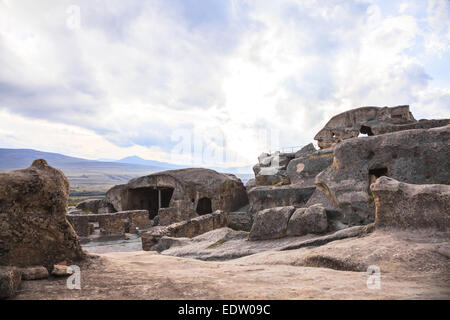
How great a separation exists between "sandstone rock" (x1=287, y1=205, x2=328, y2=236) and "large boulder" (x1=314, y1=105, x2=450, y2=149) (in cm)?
2224

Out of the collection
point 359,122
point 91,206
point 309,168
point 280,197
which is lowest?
point 91,206

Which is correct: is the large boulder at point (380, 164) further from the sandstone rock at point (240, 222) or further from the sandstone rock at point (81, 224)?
the sandstone rock at point (81, 224)

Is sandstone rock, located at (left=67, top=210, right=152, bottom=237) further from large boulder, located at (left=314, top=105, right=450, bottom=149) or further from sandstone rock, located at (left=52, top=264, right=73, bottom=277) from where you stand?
large boulder, located at (left=314, top=105, right=450, bottom=149)

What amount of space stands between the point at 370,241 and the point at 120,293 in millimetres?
3588

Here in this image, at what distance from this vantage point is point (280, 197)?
43.1ft

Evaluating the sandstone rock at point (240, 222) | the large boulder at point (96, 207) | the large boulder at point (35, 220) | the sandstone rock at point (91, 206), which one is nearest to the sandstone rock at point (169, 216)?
the sandstone rock at point (240, 222)

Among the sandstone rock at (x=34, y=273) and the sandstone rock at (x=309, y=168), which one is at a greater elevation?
the sandstone rock at (x=309, y=168)

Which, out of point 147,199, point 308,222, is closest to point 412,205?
point 308,222

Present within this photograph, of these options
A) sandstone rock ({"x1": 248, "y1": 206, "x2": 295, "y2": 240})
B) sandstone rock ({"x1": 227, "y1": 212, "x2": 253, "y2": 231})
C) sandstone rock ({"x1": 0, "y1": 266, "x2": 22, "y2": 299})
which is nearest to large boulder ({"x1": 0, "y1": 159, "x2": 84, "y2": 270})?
sandstone rock ({"x1": 0, "y1": 266, "x2": 22, "y2": 299})

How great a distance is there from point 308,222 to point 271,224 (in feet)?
2.93

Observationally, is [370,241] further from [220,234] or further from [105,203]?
[105,203]

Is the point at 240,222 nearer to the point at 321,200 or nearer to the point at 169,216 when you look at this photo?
the point at 169,216

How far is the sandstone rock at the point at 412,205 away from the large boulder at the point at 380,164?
2.27 meters

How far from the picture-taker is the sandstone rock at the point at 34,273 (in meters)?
3.25
